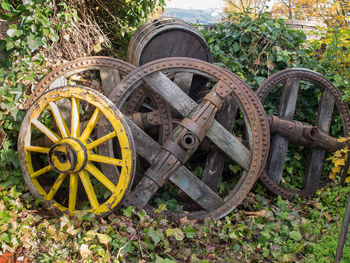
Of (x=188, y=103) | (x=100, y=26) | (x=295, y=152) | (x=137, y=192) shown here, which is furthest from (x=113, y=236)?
(x=100, y=26)

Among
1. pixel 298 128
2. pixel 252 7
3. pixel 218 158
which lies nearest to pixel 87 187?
pixel 218 158

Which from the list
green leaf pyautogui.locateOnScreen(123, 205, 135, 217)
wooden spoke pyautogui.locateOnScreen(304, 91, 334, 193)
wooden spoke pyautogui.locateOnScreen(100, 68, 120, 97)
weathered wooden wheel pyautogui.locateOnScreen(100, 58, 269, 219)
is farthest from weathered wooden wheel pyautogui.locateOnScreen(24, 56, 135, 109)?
wooden spoke pyautogui.locateOnScreen(304, 91, 334, 193)

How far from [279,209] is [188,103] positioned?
4.80 ft

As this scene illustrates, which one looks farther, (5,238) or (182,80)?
(182,80)

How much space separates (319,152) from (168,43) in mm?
2243

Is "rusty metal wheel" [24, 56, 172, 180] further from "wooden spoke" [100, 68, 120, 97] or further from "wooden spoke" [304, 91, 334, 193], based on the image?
"wooden spoke" [304, 91, 334, 193]

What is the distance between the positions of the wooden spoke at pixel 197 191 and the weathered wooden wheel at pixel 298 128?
2.63 ft

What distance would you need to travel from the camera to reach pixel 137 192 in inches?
108

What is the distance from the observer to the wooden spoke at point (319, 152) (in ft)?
12.0

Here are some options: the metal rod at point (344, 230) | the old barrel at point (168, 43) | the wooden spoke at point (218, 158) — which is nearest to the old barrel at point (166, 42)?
the old barrel at point (168, 43)

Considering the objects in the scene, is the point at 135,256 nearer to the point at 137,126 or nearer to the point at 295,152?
the point at 137,126

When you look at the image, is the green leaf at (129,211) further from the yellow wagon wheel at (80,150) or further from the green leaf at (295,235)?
the green leaf at (295,235)

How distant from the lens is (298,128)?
3.46 meters

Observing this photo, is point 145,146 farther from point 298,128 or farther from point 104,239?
point 298,128
